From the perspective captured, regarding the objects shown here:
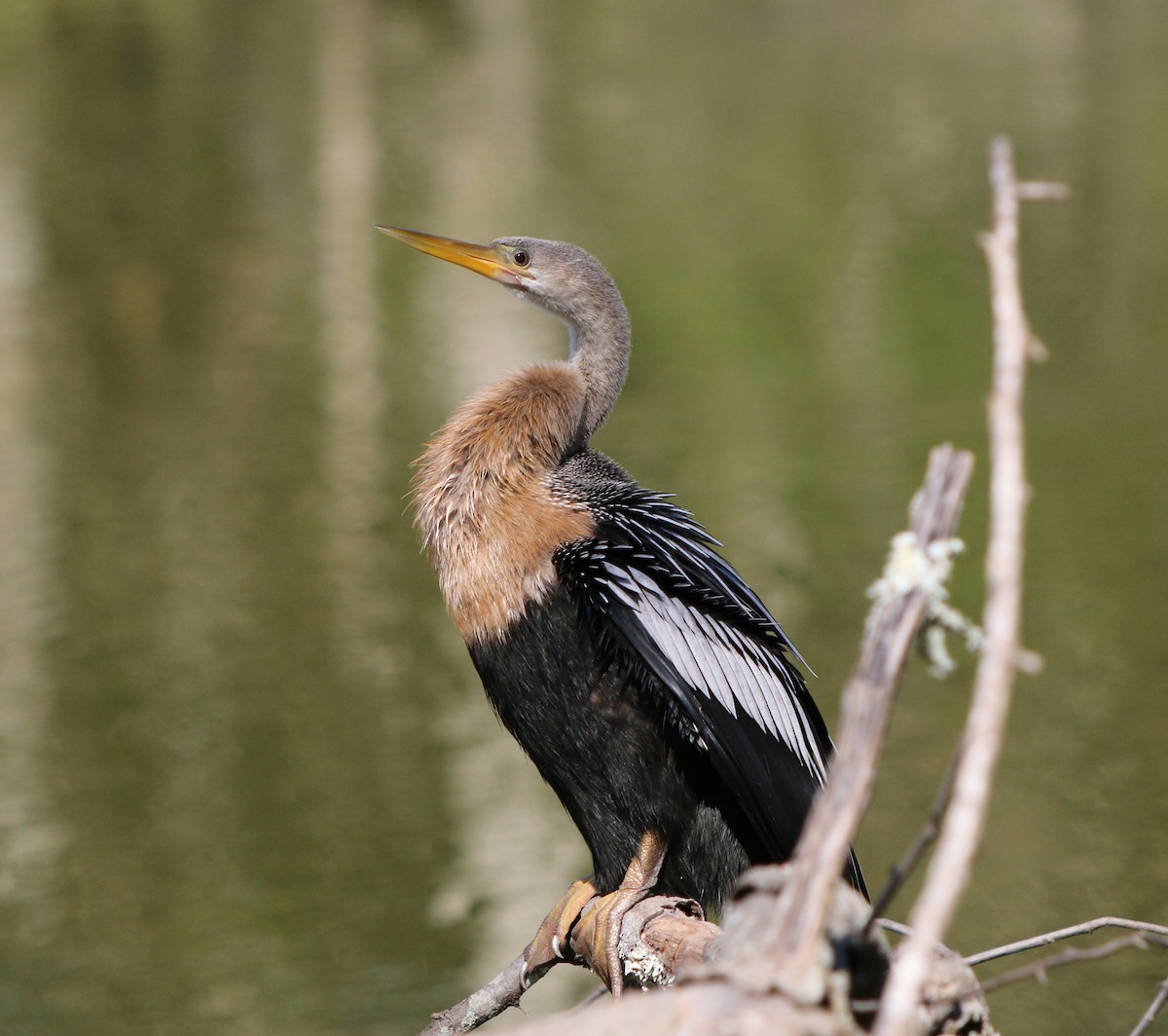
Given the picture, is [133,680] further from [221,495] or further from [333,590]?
[221,495]

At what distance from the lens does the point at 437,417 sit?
12.1 m

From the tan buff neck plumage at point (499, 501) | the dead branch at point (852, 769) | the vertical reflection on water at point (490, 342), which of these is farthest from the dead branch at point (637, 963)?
the vertical reflection on water at point (490, 342)

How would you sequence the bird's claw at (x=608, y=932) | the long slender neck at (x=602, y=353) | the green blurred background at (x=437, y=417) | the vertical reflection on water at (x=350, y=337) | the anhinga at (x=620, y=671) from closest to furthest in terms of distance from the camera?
the bird's claw at (x=608, y=932)
the anhinga at (x=620, y=671)
the long slender neck at (x=602, y=353)
the green blurred background at (x=437, y=417)
the vertical reflection on water at (x=350, y=337)

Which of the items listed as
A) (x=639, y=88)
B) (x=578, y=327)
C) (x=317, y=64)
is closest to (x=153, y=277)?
(x=317, y=64)

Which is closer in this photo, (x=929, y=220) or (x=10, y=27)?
(x=929, y=220)

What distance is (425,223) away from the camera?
15.3 metres

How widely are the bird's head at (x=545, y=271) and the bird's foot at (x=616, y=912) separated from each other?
137 cm

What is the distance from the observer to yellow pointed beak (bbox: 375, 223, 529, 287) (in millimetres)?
4031

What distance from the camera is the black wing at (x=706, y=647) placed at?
3156 mm

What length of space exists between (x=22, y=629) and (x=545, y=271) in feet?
23.8

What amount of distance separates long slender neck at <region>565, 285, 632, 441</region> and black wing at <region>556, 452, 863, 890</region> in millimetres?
346

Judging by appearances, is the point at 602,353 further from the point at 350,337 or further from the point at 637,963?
the point at 350,337

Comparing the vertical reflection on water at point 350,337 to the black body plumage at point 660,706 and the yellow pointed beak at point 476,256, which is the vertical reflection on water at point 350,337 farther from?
the black body plumage at point 660,706

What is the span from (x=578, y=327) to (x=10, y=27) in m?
17.3
